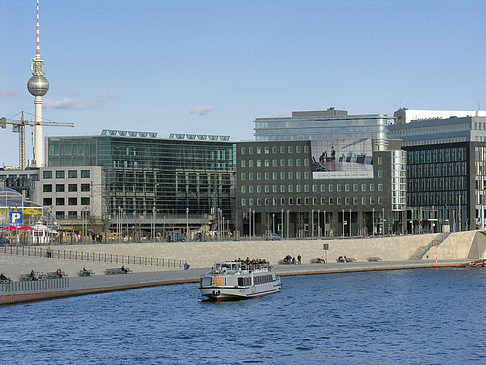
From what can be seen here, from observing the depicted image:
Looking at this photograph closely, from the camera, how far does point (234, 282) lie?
286 ft

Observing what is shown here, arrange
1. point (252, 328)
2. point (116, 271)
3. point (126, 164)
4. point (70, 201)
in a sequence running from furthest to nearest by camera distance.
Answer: point (126, 164)
point (70, 201)
point (116, 271)
point (252, 328)

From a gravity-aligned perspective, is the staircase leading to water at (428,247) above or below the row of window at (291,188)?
below

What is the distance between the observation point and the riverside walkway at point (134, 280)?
78750 mm

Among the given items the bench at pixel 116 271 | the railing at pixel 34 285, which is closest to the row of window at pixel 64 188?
the bench at pixel 116 271

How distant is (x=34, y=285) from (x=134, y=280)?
1223cm

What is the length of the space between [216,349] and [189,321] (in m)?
12.8

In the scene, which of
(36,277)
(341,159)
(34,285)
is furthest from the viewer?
(341,159)

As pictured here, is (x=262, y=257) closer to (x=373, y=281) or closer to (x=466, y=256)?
(x=373, y=281)

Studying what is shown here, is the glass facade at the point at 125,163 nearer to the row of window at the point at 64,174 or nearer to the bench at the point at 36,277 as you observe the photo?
the row of window at the point at 64,174

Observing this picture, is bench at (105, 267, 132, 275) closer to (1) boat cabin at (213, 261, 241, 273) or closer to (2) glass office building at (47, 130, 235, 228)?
(1) boat cabin at (213, 261, 241, 273)

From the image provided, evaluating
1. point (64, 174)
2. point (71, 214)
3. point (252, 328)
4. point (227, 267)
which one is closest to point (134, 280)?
point (227, 267)

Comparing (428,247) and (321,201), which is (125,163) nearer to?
(321,201)

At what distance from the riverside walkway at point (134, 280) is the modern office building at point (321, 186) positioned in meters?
51.5

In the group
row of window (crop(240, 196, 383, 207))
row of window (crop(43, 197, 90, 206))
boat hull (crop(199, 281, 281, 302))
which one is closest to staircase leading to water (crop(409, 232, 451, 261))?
row of window (crop(240, 196, 383, 207))
